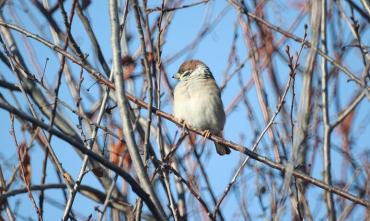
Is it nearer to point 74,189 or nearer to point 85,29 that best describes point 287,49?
point 74,189

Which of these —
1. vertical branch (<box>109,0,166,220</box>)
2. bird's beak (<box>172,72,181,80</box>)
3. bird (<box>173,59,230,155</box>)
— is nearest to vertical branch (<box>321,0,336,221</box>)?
vertical branch (<box>109,0,166,220</box>)

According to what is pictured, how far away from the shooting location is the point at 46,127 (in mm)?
2059

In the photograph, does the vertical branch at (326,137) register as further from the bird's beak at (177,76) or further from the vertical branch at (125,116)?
the bird's beak at (177,76)

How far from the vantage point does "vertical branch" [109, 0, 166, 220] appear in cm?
238

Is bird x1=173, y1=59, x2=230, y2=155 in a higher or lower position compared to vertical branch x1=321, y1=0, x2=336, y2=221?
higher

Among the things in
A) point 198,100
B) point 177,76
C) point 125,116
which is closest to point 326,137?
point 125,116

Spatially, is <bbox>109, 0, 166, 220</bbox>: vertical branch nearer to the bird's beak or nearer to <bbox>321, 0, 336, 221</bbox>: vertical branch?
<bbox>321, 0, 336, 221</bbox>: vertical branch

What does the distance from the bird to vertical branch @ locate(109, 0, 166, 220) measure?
229 cm

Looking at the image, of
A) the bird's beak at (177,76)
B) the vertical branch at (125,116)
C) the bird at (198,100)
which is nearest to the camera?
the vertical branch at (125,116)

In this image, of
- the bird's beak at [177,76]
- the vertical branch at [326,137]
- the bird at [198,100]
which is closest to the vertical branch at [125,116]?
the vertical branch at [326,137]

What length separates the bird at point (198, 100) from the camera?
4910mm

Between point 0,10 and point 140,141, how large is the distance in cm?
149

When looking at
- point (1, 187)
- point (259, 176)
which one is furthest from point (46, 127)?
point (259, 176)

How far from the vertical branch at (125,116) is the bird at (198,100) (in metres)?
2.29
